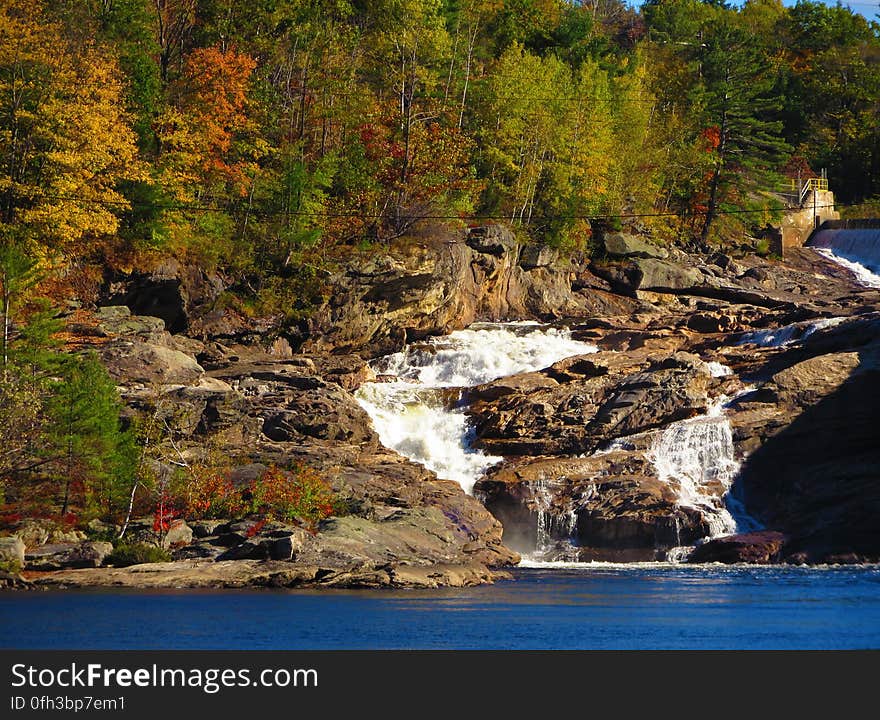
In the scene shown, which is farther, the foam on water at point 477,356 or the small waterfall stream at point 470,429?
the foam on water at point 477,356

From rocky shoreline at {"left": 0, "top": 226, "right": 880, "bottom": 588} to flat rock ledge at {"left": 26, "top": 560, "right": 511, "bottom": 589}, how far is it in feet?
0.25

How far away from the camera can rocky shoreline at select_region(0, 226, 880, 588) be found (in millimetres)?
39656

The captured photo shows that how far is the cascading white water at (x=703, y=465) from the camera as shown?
48.0 m

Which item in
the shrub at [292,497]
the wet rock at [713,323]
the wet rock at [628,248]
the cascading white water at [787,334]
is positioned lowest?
the shrub at [292,497]

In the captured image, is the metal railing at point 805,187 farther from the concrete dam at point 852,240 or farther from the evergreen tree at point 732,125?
the concrete dam at point 852,240

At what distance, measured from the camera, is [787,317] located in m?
64.5

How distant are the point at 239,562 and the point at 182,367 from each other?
52.4 feet

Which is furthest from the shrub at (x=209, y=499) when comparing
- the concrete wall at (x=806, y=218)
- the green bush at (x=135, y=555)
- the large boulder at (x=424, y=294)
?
the concrete wall at (x=806, y=218)

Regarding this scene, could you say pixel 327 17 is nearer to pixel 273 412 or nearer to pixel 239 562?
pixel 273 412

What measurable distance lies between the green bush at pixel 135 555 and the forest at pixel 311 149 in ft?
10.7

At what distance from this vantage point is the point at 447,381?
196 feet

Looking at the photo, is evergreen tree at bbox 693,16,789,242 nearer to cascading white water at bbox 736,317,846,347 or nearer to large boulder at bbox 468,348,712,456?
cascading white water at bbox 736,317,846,347

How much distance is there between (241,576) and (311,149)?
41.1 meters
